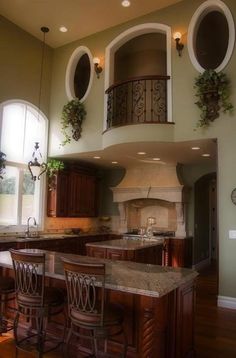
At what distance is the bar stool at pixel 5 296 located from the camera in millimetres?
3348

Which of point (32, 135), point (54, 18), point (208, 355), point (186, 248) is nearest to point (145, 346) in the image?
point (208, 355)

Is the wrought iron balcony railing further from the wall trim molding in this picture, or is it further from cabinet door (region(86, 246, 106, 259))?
the wall trim molding

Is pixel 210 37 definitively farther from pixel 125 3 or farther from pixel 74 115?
pixel 74 115

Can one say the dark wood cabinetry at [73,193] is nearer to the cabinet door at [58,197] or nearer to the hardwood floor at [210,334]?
the cabinet door at [58,197]

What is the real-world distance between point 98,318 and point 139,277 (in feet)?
1.74

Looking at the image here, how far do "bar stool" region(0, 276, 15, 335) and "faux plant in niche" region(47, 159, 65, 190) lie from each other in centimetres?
374

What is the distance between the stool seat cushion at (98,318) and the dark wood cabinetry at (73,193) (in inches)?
193

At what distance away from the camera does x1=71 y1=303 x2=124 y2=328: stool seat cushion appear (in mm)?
2398

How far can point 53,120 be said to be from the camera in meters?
7.47

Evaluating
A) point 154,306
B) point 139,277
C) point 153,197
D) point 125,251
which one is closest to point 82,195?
point 153,197

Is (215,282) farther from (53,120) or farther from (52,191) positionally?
(53,120)

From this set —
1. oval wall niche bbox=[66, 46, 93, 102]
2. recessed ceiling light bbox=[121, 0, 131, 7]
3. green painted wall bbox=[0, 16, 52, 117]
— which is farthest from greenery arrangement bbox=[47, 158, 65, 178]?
recessed ceiling light bbox=[121, 0, 131, 7]

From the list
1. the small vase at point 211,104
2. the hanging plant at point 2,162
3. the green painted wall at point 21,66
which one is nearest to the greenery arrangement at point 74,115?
the green painted wall at point 21,66

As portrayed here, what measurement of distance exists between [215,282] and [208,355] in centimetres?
379
